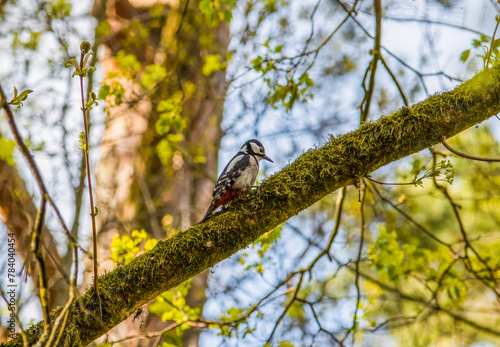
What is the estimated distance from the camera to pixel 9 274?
328 centimetres

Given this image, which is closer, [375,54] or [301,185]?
[301,185]

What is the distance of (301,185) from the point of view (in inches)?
111

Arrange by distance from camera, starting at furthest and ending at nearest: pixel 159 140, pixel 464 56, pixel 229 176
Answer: pixel 159 140 < pixel 229 176 < pixel 464 56

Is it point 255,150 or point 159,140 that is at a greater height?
point 159,140

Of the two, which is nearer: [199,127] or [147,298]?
[147,298]

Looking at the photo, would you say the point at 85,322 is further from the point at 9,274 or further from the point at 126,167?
the point at 126,167

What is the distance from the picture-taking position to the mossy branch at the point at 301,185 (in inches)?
106

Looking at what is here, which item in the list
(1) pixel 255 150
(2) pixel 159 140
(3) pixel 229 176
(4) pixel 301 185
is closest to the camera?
(4) pixel 301 185

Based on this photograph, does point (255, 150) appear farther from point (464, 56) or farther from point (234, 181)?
point (464, 56)

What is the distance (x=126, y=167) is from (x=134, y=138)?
404 millimetres

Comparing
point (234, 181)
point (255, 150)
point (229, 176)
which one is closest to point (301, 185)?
point (234, 181)

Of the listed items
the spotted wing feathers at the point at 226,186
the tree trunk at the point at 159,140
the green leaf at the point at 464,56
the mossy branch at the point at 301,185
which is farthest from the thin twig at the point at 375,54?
the tree trunk at the point at 159,140

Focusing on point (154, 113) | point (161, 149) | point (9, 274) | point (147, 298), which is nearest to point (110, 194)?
point (154, 113)

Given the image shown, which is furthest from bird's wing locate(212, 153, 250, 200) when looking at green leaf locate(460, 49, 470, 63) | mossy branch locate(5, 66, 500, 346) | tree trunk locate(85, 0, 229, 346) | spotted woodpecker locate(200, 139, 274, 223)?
green leaf locate(460, 49, 470, 63)
